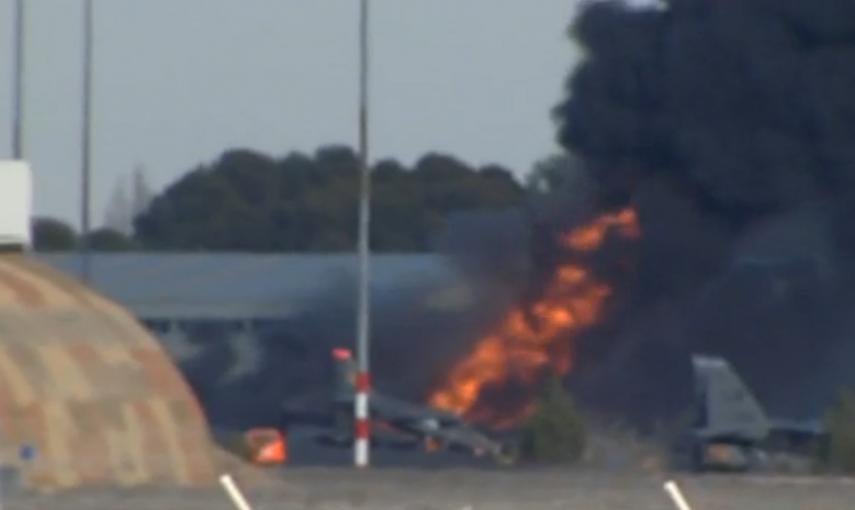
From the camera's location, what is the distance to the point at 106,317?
98.1ft

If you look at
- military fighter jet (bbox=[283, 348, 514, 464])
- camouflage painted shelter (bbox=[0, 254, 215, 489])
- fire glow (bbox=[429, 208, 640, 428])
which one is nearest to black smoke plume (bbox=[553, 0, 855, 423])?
fire glow (bbox=[429, 208, 640, 428])

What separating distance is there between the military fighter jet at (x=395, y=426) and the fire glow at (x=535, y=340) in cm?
293

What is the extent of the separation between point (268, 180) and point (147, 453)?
57714mm

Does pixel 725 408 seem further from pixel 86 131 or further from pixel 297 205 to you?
pixel 297 205

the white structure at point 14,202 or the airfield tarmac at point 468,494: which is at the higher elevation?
the white structure at point 14,202

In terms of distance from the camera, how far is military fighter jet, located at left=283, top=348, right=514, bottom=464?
4891 cm

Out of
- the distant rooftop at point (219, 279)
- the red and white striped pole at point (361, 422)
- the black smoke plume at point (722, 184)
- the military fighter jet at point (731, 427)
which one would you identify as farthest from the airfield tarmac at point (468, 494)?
the distant rooftop at point (219, 279)

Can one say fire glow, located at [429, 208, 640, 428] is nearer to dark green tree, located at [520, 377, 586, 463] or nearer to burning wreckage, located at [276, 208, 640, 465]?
burning wreckage, located at [276, 208, 640, 465]

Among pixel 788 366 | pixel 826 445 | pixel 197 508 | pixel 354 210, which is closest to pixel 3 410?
pixel 197 508

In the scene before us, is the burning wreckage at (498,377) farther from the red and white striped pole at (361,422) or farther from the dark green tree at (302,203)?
the dark green tree at (302,203)

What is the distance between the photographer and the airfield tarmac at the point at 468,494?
78.2 ft

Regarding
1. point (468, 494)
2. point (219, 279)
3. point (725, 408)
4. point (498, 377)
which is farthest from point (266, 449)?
point (219, 279)

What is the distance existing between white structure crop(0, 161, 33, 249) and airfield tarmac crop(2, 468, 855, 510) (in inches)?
93.0

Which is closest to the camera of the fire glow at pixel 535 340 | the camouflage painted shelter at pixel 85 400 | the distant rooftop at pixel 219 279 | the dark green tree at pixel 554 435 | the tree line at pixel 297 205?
the camouflage painted shelter at pixel 85 400
